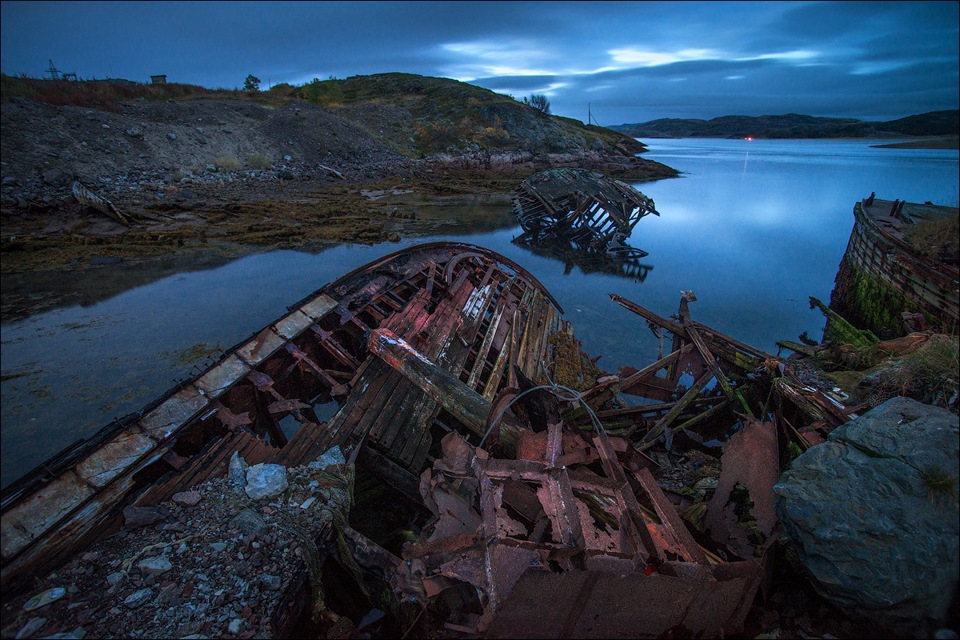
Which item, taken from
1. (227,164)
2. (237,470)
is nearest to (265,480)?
(237,470)

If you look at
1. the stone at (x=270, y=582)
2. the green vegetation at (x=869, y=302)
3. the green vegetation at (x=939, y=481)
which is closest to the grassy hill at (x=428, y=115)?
the green vegetation at (x=869, y=302)

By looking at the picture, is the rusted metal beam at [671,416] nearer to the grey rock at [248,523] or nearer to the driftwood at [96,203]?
the grey rock at [248,523]

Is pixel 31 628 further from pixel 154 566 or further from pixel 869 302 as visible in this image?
pixel 869 302

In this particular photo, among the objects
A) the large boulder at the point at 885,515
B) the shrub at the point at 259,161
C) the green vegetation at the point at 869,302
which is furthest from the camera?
the shrub at the point at 259,161

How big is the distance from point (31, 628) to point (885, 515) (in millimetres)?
6368

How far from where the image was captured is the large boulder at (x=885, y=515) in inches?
106

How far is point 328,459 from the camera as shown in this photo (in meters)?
4.98

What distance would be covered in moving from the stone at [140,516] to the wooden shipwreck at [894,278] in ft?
39.5

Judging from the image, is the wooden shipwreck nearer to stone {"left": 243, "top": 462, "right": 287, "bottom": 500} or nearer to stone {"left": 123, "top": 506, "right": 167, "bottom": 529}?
stone {"left": 243, "top": 462, "right": 287, "bottom": 500}

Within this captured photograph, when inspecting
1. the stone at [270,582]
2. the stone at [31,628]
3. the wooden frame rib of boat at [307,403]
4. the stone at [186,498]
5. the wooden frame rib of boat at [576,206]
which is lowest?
the stone at [270,582]

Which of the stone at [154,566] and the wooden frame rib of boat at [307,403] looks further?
the wooden frame rib of boat at [307,403]

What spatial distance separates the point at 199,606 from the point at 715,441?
8299mm

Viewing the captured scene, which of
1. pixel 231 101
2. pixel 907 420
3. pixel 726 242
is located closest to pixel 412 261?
pixel 907 420

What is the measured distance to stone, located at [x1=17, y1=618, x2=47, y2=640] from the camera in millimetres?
2838
